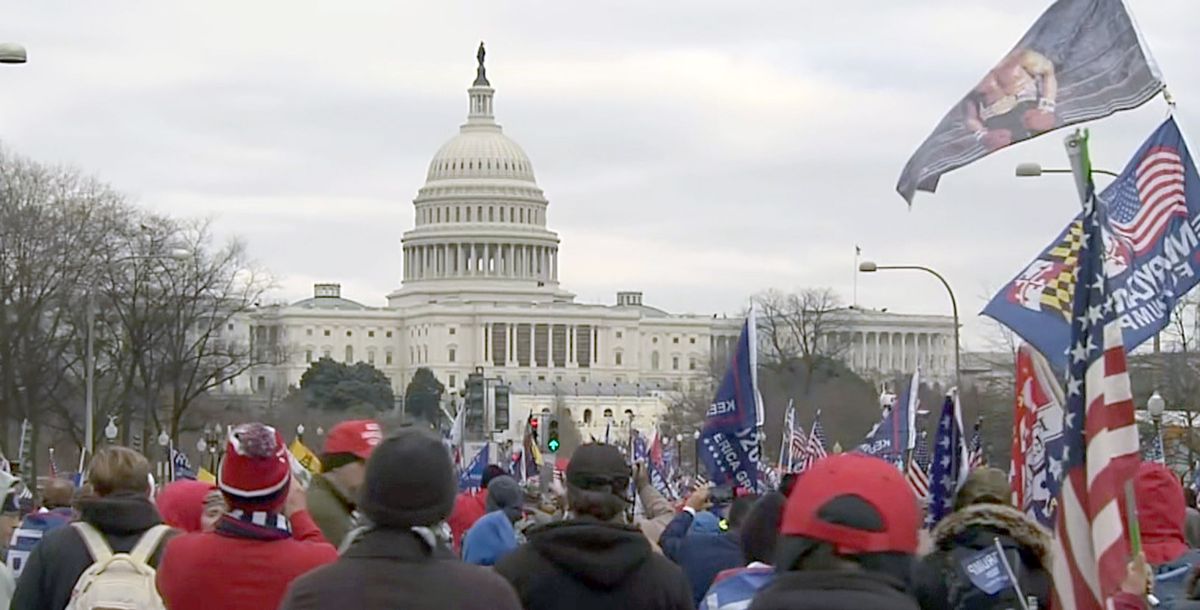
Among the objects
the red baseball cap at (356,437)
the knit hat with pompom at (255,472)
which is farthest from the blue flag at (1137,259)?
the knit hat with pompom at (255,472)

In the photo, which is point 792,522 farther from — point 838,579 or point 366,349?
point 366,349

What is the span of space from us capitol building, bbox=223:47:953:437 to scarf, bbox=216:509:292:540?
16803 centimetres

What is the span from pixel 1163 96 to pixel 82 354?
159 feet

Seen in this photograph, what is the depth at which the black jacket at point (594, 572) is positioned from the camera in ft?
24.0

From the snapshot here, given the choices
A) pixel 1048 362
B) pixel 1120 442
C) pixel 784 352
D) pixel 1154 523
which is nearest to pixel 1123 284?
pixel 1048 362

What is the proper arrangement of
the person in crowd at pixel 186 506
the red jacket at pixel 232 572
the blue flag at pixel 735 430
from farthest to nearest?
the blue flag at pixel 735 430
the person in crowd at pixel 186 506
the red jacket at pixel 232 572

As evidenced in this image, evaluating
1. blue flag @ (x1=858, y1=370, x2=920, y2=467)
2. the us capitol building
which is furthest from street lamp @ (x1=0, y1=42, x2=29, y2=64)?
the us capitol building

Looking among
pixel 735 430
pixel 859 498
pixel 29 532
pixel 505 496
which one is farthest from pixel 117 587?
pixel 735 430

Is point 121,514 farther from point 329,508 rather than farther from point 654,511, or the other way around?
point 654,511

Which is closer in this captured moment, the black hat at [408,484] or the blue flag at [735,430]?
the black hat at [408,484]

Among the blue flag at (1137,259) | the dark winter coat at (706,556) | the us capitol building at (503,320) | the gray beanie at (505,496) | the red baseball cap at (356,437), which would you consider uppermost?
the us capitol building at (503,320)

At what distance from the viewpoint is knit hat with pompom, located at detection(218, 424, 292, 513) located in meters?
7.11

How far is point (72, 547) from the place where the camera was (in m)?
8.05

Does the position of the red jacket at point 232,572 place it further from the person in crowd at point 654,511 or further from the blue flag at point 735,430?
the blue flag at point 735,430
